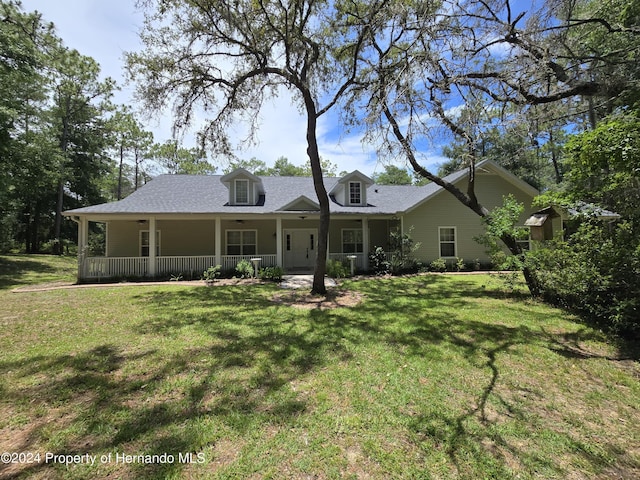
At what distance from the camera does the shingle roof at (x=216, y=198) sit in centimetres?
1305

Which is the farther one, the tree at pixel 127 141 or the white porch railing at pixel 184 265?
the tree at pixel 127 141

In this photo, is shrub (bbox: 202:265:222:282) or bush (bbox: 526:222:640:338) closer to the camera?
bush (bbox: 526:222:640:338)

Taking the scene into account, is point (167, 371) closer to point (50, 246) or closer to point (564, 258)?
point (564, 258)

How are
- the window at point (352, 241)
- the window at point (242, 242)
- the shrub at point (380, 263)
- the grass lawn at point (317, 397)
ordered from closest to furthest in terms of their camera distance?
the grass lawn at point (317, 397) < the shrub at point (380, 263) < the window at point (242, 242) < the window at point (352, 241)

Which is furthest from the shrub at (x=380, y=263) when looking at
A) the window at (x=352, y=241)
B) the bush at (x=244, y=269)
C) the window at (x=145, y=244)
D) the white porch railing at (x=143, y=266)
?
the window at (x=145, y=244)

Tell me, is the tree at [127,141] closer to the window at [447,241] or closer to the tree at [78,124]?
the tree at [78,124]

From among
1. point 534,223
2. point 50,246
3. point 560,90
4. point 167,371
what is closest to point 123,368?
point 167,371

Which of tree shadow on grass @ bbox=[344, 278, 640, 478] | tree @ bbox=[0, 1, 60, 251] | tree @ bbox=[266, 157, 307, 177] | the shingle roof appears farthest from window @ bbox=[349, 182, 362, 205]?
tree @ bbox=[266, 157, 307, 177]

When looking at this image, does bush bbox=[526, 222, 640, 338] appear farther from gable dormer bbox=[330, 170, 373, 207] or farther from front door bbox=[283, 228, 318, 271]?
front door bbox=[283, 228, 318, 271]

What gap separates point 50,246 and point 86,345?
27.8 m

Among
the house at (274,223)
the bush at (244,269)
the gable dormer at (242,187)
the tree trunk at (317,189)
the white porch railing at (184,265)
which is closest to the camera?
the tree trunk at (317,189)

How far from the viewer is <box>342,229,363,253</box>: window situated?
16.6 metres

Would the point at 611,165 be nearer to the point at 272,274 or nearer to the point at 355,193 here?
the point at 272,274

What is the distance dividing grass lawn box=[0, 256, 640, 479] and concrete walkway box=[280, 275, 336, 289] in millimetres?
4408
